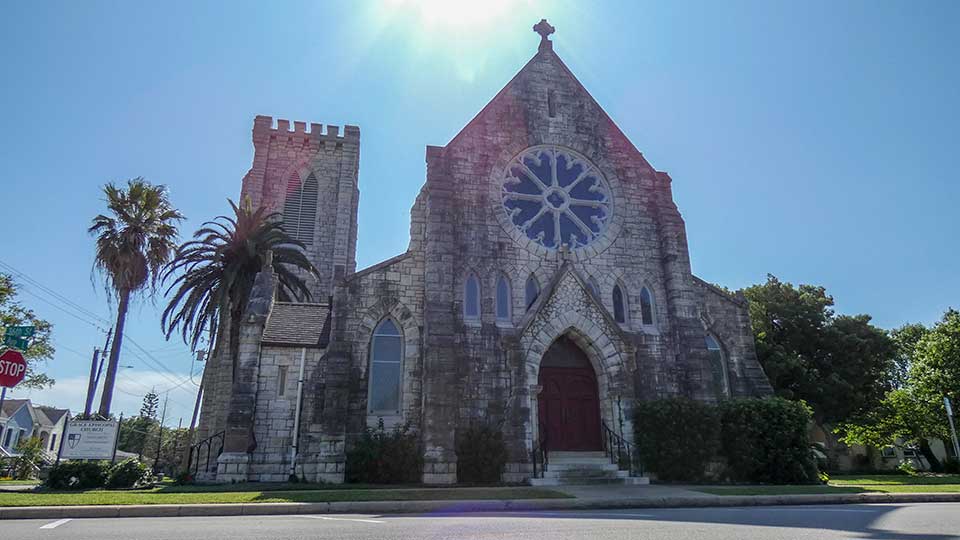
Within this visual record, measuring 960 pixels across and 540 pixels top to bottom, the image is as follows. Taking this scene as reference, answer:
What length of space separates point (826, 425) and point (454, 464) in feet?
86.9

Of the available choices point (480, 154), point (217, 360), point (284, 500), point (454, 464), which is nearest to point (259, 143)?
point (217, 360)

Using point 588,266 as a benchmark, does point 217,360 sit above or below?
below

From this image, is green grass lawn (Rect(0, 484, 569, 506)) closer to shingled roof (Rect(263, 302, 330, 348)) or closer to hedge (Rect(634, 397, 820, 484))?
hedge (Rect(634, 397, 820, 484))

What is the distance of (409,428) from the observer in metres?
16.0

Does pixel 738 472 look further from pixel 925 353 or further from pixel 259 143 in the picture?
pixel 259 143

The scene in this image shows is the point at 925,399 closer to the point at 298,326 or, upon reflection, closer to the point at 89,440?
the point at 298,326

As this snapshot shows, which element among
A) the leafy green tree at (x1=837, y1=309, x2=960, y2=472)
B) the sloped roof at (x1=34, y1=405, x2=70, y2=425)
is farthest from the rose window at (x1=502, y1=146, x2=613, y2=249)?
the sloped roof at (x1=34, y1=405, x2=70, y2=425)

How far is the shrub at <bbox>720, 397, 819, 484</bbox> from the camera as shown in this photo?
644 inches

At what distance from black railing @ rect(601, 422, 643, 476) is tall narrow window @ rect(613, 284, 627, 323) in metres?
3.61

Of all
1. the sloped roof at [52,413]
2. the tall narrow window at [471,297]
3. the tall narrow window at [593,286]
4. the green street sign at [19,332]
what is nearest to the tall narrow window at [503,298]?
the tall narrow window at [471,297]

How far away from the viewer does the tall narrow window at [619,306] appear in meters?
18.8

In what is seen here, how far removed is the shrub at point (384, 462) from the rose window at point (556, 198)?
7.69 metres

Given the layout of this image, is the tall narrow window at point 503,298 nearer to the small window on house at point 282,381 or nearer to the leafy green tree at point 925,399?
the small window on house at point 282,381

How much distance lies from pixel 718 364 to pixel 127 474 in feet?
57.6
